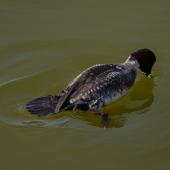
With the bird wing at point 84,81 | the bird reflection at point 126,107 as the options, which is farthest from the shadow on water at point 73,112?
the bird wing at point 84,81

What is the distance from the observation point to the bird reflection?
21.1ft

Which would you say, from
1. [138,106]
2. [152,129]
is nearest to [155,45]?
[138,106]

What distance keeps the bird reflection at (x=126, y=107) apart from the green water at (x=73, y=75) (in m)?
0.01

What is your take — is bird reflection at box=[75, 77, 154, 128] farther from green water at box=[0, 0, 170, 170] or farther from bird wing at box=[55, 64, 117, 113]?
bird wing at box=[55, 64, 117, 113]

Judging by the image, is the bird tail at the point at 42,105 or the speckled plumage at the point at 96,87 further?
the speckled plumage at the point at 96,87

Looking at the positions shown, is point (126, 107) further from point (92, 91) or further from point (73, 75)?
point (73, 75)

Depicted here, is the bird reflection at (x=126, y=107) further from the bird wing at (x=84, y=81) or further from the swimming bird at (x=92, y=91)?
the bird wing at (x=84, y=81)

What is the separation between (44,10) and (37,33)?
25.3 inches

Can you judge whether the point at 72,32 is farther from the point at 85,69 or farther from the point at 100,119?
the point at 100,119

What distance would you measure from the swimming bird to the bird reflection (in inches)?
3.0

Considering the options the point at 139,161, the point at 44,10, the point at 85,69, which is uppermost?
the point at 44,10

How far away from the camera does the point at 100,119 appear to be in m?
6.48

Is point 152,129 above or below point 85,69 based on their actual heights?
below

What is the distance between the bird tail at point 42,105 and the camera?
6.33 meters
